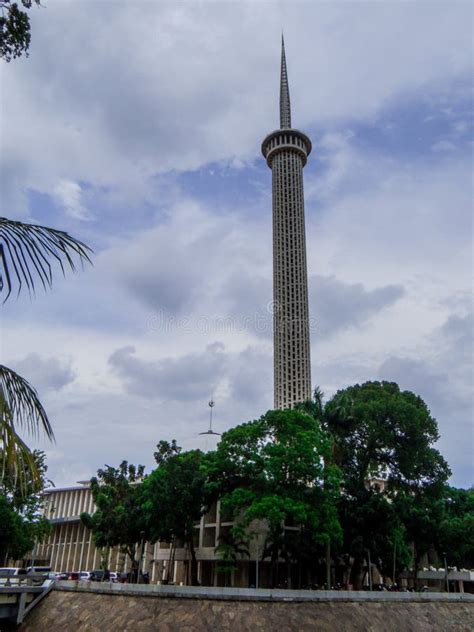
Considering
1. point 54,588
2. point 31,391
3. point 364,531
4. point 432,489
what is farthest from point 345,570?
point 31,391

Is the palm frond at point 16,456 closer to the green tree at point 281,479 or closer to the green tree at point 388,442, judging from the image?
the green tree at point 281,479

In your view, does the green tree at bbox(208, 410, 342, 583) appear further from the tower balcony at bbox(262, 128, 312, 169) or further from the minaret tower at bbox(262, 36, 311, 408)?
the tower balcony at bbox(262, 128, 312, 169)

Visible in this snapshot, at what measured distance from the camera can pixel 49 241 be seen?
5875mm

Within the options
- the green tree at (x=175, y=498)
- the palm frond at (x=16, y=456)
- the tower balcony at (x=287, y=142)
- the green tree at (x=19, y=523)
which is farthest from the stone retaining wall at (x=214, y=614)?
the tower balcony at (x=287, y=142)

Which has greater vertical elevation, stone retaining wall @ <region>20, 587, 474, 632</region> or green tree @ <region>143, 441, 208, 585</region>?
green tree @ <region>143, 441, 208, 585</region>

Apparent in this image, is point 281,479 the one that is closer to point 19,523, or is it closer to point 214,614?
point 214,614

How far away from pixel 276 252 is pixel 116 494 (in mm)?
45689

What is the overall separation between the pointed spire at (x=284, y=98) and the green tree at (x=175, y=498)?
214 feet

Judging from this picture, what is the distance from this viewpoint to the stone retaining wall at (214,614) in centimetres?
2977

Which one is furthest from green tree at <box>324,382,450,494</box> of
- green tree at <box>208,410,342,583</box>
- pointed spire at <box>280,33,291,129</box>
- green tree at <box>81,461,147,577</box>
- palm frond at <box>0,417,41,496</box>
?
pointed spire at <box>280,33,291,129</box>

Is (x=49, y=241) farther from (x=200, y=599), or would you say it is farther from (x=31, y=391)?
(x=200, y=599)

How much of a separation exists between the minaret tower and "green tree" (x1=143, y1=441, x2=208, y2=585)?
3391 centimetres

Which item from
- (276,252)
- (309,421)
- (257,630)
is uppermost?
(276,252)

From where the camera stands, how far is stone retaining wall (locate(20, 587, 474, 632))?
2977 cm
